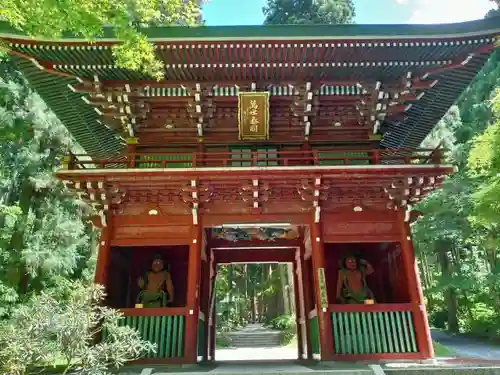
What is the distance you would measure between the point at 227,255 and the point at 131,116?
5.70 metres

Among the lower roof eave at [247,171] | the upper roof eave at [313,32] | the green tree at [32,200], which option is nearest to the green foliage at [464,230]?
the upper roof eave at [313,32]

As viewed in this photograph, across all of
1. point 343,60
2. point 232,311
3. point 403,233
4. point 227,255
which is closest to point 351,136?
point 343,60

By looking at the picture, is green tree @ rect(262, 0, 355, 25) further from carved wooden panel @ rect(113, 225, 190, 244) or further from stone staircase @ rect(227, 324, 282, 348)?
stone staircase @ rect(227, 324, 282, 348)

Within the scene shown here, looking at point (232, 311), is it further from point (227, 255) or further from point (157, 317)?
point (157, 317)

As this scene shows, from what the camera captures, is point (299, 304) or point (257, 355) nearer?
point (299, 304)

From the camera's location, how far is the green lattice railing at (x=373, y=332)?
8.91m

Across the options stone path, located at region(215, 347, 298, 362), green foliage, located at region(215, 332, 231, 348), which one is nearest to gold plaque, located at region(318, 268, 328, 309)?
stone path, located at region(215, 347, 298, 362)

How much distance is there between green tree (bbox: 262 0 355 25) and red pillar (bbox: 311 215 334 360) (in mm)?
18394

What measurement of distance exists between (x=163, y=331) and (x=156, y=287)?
1.86 m

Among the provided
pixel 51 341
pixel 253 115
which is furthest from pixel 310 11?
pixel 51 341

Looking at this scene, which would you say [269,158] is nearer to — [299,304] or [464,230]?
[299,304]

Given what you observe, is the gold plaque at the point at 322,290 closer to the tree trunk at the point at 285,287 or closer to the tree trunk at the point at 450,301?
the tree trunk at the point at 450,301

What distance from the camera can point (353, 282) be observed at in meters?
10.6

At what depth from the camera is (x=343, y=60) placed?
30.6ft
